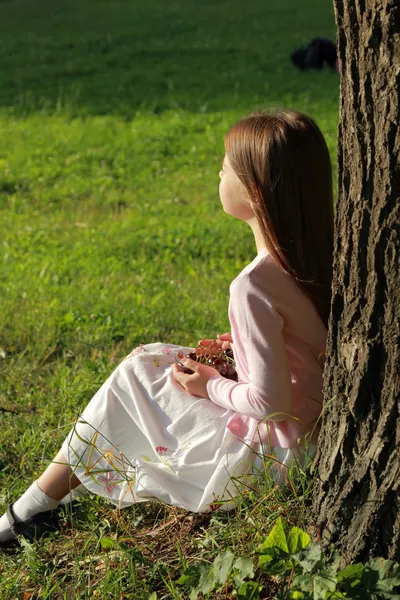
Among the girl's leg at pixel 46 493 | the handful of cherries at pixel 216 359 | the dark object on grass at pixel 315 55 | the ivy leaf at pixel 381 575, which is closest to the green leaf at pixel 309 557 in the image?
the ivy leaf at pixel 381 575

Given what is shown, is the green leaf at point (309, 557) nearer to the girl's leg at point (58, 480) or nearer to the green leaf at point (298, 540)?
the green leaf at point (298, 540)

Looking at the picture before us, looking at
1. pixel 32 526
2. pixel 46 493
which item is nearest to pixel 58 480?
pixel 46 493

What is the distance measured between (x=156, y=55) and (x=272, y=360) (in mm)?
12370

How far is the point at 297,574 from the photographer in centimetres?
226

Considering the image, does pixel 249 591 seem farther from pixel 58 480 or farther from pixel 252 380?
pixel 58 480

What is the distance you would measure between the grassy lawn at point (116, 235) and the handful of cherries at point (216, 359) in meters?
0.47

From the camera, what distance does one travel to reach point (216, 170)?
8.33 metres

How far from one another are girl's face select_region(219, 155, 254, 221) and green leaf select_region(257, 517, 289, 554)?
0.99 meters

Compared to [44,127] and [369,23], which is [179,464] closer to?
[369,23]

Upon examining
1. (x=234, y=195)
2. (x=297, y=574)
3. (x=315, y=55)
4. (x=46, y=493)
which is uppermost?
(x=315, y=55)

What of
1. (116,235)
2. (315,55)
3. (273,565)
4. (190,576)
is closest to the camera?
(273,565)

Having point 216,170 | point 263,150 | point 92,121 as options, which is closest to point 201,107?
point 92,121

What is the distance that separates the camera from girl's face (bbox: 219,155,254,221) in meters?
2.78

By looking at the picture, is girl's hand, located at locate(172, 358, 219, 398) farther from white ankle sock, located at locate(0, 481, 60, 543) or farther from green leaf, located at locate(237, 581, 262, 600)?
green leaf, located at locate(237, 581, 262, 600)
